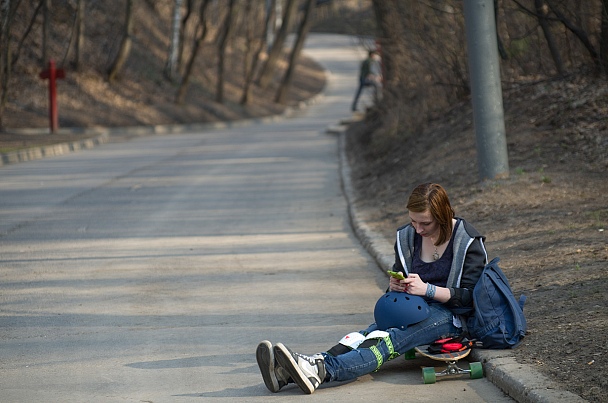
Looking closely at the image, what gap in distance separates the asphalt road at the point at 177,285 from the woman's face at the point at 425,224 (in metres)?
0.87

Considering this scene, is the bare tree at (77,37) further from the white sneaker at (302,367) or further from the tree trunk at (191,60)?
the white sneaker at (302,367)

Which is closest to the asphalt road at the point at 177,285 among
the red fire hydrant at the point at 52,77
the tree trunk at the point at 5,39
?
the tree trunk at the point at 5,39

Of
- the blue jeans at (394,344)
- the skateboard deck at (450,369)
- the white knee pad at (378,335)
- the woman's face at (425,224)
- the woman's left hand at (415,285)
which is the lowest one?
the skateboard deck at (450,369)

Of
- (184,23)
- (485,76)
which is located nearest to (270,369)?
(485,76)

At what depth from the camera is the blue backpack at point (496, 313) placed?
5785mm

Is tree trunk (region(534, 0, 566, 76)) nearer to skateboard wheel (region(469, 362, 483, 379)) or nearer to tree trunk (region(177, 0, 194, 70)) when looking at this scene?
skateboard wheel (region(469, 362, 483, 379))

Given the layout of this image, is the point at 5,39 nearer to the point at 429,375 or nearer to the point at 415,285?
the point at 415,285

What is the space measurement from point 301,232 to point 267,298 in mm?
3625

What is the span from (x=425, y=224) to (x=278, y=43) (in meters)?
40.2

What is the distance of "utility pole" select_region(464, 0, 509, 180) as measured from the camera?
1095 centimetres

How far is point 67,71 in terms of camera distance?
34.0 meters

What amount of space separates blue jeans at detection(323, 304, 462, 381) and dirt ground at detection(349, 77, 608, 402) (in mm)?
478

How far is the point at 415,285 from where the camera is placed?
5766 mm

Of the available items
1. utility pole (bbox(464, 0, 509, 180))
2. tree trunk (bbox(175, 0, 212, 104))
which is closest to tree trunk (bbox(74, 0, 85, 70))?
tree trunk (bbox(175, 0, 212, 104))
